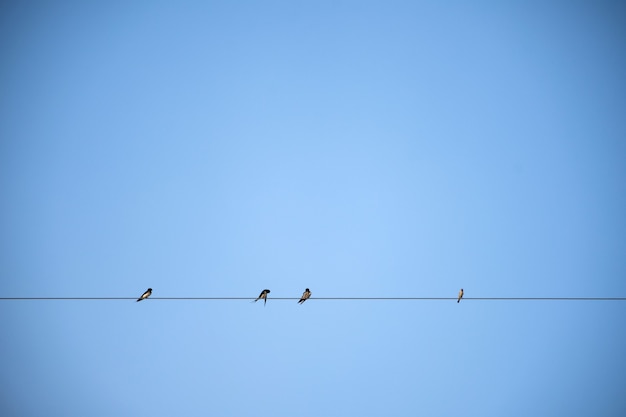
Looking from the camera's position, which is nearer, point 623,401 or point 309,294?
point 309,294

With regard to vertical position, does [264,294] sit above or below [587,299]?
below

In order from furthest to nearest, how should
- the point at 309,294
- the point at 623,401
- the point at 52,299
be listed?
the point at 623,401, the point at 309,294, the point at 52,299

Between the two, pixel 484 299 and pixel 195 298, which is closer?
pixel 195 298

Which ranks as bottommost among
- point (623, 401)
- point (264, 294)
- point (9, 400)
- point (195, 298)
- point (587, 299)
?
point (9, 400)

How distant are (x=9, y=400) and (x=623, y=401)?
104 m

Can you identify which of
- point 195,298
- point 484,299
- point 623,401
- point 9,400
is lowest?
point 9,400

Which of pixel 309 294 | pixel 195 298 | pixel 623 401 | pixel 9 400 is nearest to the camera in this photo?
pixel 195 298

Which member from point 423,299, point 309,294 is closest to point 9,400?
point 309,294

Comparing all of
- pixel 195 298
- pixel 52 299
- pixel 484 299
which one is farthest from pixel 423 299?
pixel 52 299

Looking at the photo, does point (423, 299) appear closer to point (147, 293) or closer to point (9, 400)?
point (147, 293)

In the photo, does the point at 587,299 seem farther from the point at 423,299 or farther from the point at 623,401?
the point at 623,401

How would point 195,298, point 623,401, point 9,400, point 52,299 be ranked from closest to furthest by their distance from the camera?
point 195,298, point 52,299, point 9,400, point 623,401

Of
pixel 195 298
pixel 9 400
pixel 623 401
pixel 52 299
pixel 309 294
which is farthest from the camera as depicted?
pixel 623 401

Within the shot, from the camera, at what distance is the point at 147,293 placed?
15.5m
